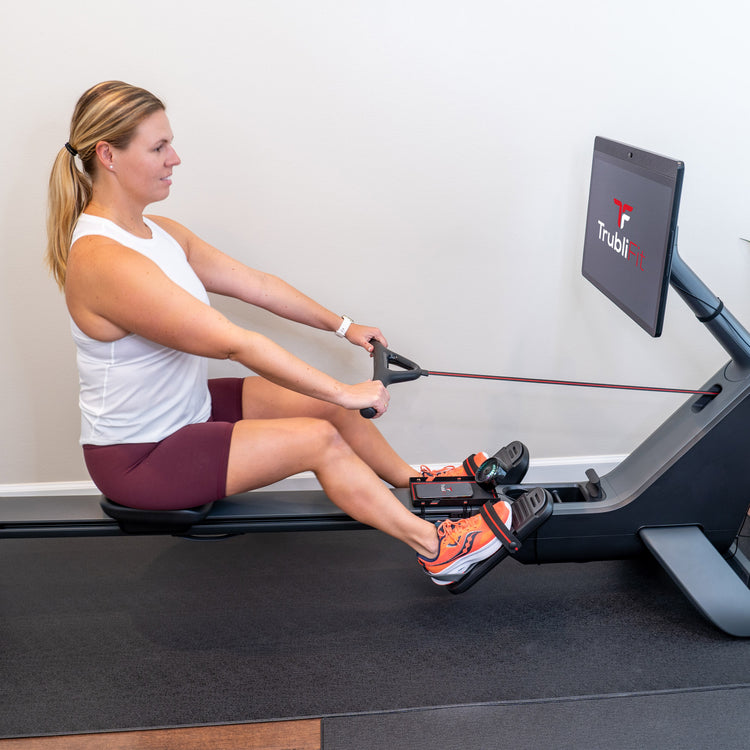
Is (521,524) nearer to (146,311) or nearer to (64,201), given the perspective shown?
(146,311)

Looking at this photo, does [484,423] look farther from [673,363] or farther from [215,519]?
[215,519]

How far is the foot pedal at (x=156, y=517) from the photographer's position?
180 centimetres

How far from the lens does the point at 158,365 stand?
1.76 meters

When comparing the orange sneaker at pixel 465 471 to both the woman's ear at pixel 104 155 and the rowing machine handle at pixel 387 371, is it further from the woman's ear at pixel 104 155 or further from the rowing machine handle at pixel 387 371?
the woman's ear at pixel 104 155

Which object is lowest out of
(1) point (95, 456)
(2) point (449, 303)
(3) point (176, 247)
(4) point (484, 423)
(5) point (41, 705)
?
(5) point (41, 705)

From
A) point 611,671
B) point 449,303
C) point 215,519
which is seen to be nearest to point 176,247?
point 215,519

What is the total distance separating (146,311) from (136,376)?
8.4 inches

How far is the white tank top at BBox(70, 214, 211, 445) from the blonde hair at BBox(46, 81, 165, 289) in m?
0.07

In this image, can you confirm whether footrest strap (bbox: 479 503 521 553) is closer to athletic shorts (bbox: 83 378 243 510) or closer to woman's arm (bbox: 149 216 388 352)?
woman's arm (bbox: 149 216 388 352)

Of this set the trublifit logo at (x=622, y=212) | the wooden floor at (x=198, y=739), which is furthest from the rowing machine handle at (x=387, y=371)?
the wooden floor at (x=198, y=739)

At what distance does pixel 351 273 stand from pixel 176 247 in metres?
0.67

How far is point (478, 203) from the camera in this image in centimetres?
236

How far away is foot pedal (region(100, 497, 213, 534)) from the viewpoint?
180cm

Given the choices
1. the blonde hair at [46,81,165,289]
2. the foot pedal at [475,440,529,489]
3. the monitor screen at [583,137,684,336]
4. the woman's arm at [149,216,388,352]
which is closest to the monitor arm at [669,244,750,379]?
the monitor screen at [583,137,684,336]
